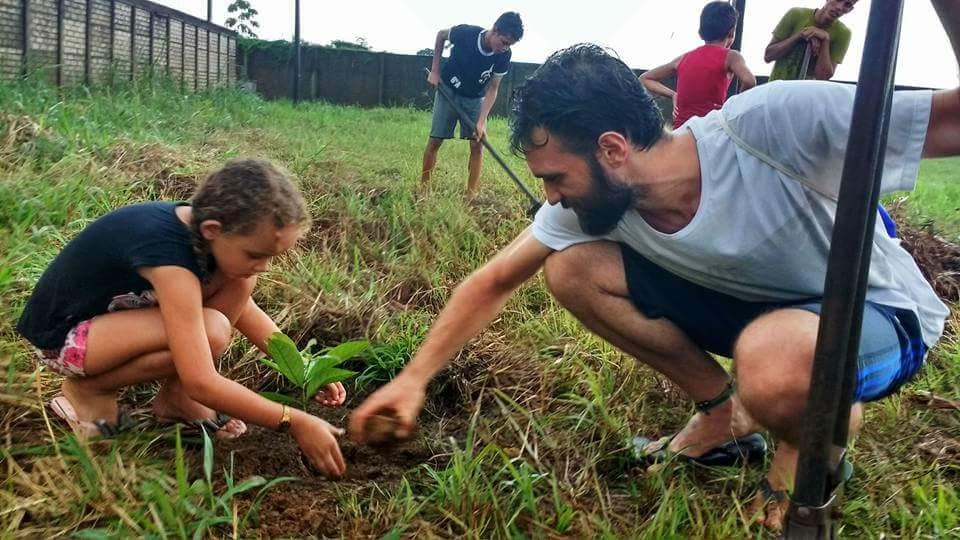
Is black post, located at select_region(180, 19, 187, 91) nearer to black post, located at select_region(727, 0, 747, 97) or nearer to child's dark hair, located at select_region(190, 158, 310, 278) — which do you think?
black post, located at select_region(727, 0, 747, 97)

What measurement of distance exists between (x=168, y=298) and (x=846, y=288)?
1.34 metres

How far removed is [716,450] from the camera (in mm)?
1940

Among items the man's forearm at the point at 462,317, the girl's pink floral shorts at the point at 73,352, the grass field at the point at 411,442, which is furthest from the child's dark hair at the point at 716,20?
the girl's pink floral shorts at the point at 73,352

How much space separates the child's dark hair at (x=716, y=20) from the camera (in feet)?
13.0

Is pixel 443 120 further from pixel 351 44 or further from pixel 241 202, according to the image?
pixel 351 44

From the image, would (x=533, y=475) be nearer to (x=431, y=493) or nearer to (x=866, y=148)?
(x=431, y=493)

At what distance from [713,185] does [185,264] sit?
116cm

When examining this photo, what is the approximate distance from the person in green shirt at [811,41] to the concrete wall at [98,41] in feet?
18.0

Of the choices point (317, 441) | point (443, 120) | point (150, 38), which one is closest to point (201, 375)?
point (317, 441)

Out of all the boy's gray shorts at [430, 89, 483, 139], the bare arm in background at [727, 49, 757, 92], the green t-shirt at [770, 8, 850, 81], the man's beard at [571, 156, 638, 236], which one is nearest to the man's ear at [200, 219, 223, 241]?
the man's beard at [571, 156, 638, 236]

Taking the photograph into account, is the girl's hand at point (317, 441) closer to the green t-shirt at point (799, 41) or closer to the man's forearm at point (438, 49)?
the green t-shirt at point (799, 41)

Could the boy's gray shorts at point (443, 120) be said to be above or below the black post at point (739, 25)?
below

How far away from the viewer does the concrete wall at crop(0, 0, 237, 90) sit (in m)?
7.46

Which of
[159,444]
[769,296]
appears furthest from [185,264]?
[769,296]
